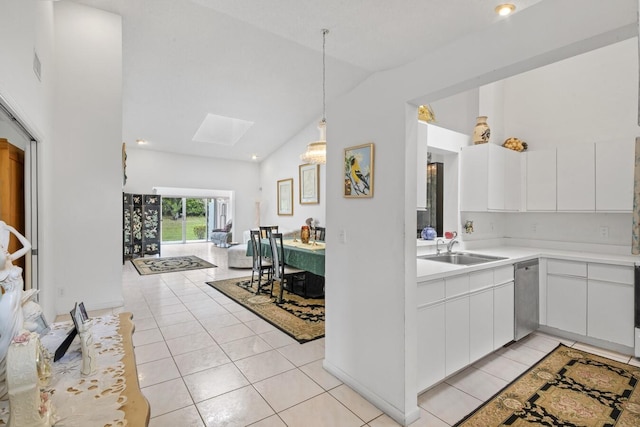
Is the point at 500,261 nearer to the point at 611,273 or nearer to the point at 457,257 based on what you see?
the point at 457,257

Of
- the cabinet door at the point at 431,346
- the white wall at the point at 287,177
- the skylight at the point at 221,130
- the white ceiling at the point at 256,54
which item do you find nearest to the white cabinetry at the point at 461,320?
the cabinet door at the point at 431,346

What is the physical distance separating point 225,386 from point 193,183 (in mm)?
7836

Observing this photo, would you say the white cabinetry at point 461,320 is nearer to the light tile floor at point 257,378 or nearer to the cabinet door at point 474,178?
the light tile floor at point 257,378

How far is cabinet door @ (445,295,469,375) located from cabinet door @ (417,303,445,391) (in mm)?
61

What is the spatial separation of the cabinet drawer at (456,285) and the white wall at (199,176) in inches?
323

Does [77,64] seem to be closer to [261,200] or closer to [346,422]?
[346,422]

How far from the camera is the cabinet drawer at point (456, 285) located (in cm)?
226

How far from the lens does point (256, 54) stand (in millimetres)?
4715

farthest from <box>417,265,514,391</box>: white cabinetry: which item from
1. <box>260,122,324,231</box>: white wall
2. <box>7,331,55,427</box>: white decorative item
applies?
<box>260,122,324,231</box>: white wall

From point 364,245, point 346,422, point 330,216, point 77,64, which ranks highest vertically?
point 77,64

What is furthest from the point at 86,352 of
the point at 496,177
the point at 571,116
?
the point at 571,116

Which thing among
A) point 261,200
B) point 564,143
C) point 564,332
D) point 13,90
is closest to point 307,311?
point 564,332

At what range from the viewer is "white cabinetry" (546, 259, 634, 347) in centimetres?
278

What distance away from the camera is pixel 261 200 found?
10.0 meters
